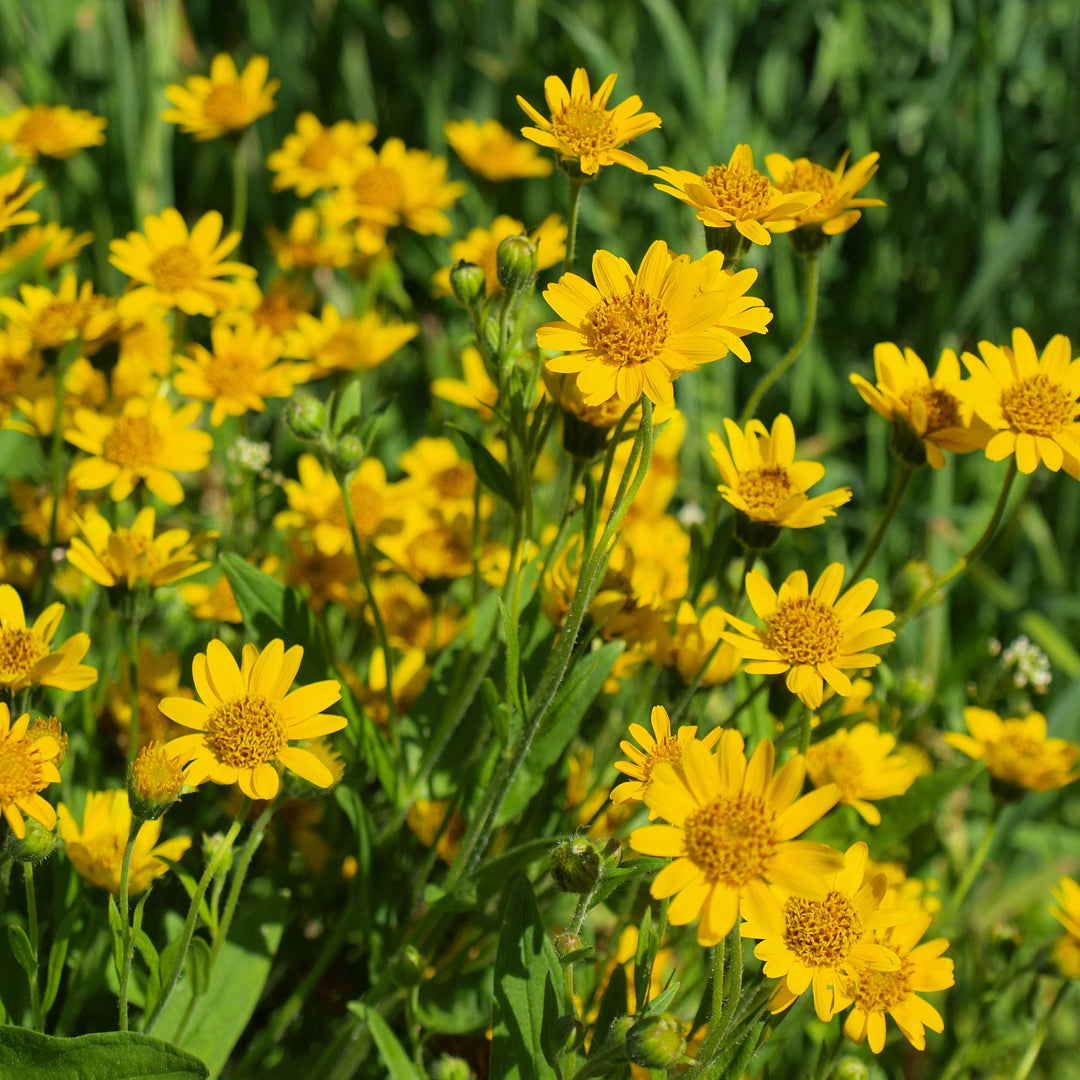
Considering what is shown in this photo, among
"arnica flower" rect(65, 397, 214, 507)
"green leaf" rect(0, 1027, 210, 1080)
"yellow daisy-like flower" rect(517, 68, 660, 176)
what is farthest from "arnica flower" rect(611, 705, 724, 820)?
"arnica flower" rect(65, 397, 214, 507)

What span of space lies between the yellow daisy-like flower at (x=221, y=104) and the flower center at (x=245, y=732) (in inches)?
65.6

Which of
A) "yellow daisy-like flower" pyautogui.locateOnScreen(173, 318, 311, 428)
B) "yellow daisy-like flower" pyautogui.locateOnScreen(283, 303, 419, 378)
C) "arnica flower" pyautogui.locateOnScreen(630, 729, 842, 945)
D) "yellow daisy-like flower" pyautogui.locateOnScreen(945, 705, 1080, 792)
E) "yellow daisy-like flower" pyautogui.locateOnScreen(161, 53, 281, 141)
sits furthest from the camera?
"yellow daisy-like flower" pyautogui.locateOnScreen(161, 53, 281, 141)

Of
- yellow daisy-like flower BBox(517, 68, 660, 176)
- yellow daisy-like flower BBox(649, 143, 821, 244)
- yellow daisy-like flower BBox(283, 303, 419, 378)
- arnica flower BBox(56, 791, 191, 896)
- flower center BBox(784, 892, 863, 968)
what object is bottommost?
arnica flower BBox(56, 791, 191, 896)

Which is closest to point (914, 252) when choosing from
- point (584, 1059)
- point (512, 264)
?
point (512, 264)

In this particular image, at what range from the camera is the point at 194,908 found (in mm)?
1135

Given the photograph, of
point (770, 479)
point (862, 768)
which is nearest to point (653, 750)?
Result: point (770, 479)

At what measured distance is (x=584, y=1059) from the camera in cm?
135

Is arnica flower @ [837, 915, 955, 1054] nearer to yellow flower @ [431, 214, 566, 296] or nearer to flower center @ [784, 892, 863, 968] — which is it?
flower center @ [784, 892, 863, 968]

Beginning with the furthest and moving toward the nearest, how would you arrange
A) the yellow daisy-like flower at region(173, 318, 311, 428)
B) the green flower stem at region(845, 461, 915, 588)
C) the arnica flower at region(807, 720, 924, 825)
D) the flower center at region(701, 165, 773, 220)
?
the yellow daisy-like flower at region(173, 318, 311, 428)
the arnica flower at region(807, 720, 924, 825)
the green flower stem at region(845, 461, 915, 588)
the flower center at region(701, 165, 773, 220)

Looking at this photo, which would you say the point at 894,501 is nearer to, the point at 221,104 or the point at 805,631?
the point at 805,631

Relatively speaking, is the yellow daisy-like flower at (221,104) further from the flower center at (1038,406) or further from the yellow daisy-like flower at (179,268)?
the flower center at (1038,406)

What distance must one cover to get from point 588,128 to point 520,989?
102cm

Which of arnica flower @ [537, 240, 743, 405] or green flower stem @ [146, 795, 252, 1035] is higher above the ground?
arnica flower @ [537, 240, 743, 405]

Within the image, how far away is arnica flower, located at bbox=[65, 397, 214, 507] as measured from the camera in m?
1.78
